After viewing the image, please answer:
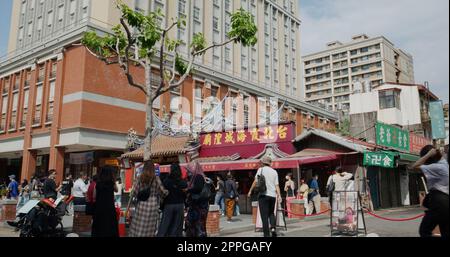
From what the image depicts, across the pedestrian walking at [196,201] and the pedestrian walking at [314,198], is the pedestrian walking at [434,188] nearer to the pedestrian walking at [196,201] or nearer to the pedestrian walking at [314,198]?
the pedestrian walking at [196,201]

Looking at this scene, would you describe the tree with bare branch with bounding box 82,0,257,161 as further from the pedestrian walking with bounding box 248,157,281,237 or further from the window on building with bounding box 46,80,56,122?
the window on building with bounding box 46,80,56,122

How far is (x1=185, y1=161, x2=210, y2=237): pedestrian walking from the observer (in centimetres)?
724

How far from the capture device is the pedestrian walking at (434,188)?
453 cm

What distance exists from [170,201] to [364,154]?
1118cm

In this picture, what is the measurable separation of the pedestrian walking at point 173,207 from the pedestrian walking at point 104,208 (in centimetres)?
85

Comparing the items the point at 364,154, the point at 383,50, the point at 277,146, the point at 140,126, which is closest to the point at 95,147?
the point at 140,126

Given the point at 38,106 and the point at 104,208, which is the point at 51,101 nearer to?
the point at 38,106

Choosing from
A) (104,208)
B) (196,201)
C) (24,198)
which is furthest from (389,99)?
(104,208)

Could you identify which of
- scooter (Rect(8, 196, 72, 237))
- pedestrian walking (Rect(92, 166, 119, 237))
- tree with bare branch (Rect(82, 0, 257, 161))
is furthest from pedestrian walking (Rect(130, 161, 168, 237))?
scooter (Rect(8, 196, 72, 237))

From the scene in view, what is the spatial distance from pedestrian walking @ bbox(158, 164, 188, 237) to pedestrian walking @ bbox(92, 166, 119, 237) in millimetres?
855

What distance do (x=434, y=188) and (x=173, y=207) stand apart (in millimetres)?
4055

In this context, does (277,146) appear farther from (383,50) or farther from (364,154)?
(383,50)

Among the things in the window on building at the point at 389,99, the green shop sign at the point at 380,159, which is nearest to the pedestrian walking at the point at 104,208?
the green shop sign at the point at 380,159

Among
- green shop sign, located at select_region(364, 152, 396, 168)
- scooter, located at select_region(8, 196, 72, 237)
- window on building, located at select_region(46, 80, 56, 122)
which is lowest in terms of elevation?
scooter, located at select_region(8, 196, 72, 237)
